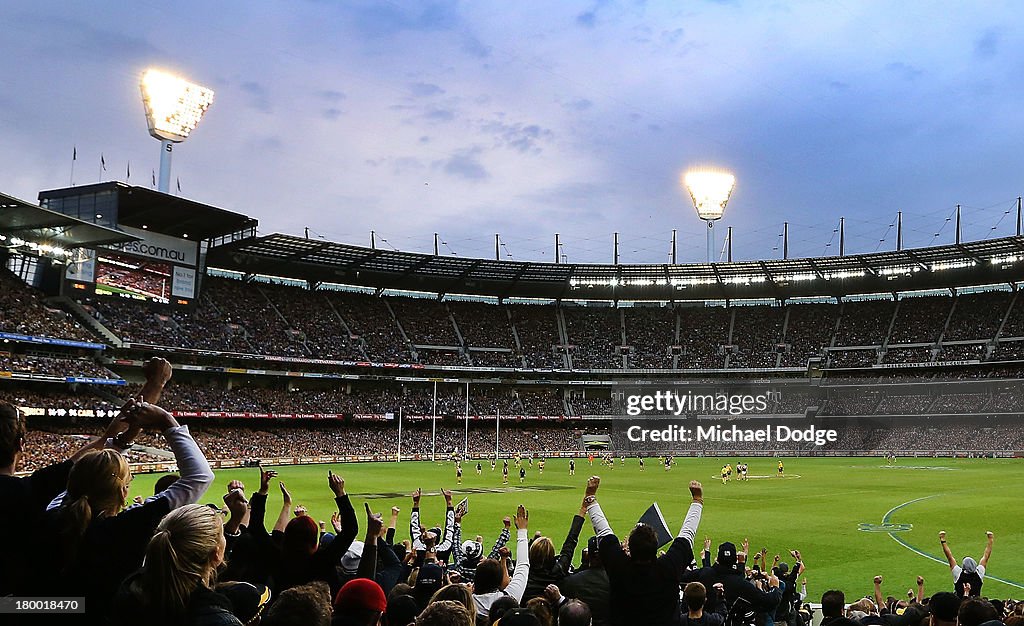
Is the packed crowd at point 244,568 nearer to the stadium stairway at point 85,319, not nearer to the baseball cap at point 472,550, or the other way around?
the baseball cap at point 472,550

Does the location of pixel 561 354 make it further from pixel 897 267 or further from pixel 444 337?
pixel 897 267

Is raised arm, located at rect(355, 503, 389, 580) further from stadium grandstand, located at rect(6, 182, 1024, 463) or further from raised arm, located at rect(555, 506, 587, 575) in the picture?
stadium grandstand, located at rect(6, 182, 1024, 463)

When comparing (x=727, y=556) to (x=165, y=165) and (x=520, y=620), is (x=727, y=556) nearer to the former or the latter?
(x=520, y=620)

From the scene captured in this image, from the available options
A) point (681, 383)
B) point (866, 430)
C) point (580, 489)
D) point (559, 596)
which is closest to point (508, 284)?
point (681, 383)

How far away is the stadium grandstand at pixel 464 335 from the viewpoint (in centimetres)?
6825

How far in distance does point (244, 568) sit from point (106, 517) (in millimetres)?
2394

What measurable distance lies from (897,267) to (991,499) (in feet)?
182

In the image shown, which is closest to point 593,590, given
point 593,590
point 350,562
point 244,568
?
point 593,590

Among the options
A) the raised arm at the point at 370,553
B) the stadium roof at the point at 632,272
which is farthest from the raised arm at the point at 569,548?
the stadium roof at the point at 632,272

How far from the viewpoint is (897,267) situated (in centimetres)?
9031

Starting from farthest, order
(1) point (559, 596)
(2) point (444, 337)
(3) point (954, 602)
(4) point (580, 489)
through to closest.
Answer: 1. (2) point (444, 337)
2. (4) point (580, 489)
3. (1) point (559, 596)
4. (3) point (954, 602)

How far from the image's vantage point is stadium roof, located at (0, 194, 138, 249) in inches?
2192

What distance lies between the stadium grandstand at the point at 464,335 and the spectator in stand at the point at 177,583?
62.8m

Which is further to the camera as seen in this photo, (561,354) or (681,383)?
(561,354)
